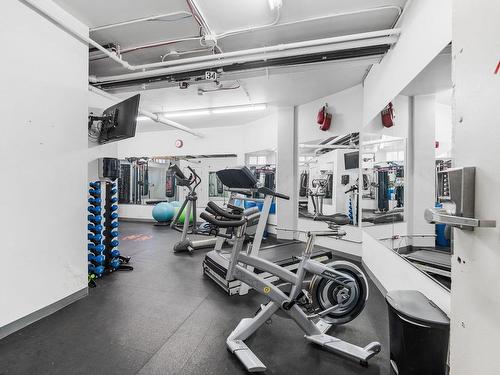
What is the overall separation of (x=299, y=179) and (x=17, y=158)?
4.89 m

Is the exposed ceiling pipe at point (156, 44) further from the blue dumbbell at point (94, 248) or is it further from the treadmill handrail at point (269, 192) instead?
the blue dumbbell at point (94, 248)

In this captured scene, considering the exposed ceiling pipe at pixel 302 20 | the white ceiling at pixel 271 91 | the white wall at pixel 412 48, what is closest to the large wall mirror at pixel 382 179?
the white wall at pixel 412 48

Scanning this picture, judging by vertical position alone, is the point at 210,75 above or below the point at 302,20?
below

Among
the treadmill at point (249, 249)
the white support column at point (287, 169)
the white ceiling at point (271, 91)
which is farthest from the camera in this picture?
the white support column at point (287, 169)

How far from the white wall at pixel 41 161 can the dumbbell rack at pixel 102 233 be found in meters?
0.38

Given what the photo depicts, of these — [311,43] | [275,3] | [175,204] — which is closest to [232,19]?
[275,3]

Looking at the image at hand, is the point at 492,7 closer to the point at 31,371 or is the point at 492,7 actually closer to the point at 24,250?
the point at 31,371

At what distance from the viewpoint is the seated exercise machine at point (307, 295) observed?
1.92m

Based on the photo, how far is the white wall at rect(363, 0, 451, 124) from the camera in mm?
1883

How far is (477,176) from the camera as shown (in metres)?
0.78

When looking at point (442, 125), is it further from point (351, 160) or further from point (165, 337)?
point (165, 337)

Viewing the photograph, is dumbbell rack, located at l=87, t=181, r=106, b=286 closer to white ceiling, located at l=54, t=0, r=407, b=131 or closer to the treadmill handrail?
white ceiling, located at l=54, t=0, r=407, b=131

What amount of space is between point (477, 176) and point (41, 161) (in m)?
3.45

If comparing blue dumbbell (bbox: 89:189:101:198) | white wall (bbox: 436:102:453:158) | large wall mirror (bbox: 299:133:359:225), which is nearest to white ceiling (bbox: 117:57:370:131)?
large wall mirror (bbox: 299:133:359:225)
